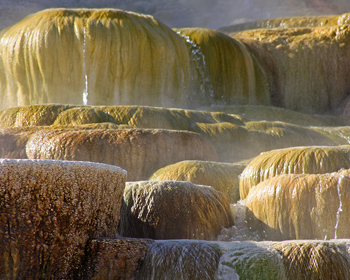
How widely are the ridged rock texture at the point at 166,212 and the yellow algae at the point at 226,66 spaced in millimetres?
7454

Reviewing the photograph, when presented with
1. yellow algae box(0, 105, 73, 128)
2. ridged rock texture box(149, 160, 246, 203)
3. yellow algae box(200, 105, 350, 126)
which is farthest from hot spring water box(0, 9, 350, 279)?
ridged rock texture box(149, 160, 246, 203)

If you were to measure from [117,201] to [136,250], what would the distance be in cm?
42

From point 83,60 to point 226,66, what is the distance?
141 inches

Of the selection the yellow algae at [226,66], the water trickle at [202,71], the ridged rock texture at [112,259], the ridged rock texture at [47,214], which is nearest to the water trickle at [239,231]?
the ridged rock texture at [112,259]

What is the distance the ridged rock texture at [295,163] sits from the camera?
406 centimetres

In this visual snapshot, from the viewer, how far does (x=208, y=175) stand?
4.71m

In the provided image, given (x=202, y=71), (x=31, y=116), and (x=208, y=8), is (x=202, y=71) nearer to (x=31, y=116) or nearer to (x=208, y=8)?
(x=31, y=116)

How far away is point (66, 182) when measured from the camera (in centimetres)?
289

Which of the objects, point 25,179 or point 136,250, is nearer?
point 25,179

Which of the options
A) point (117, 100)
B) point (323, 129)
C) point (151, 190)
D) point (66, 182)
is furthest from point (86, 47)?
point (66, 182)

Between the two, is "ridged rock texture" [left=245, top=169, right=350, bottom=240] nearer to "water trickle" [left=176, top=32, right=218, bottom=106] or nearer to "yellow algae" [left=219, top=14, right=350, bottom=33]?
"water trickle" [left=176, top=32, right=218, bottom=106]

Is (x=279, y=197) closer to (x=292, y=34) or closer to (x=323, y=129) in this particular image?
(x=323, y=129)

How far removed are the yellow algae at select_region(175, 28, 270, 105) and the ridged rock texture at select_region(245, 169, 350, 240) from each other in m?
7.44

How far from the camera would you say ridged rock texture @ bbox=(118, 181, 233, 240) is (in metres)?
3.77
